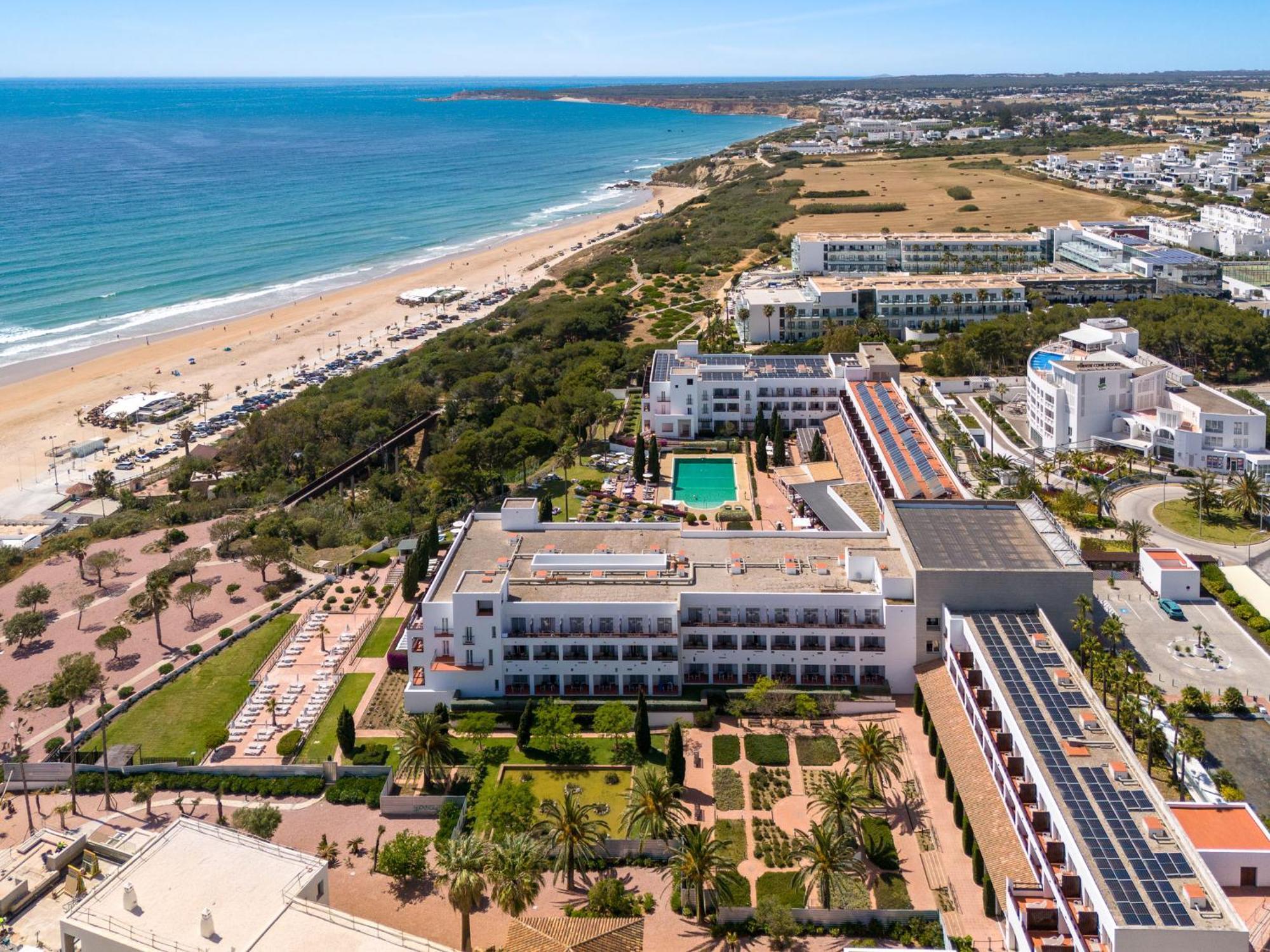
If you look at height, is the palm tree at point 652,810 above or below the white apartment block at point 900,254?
below

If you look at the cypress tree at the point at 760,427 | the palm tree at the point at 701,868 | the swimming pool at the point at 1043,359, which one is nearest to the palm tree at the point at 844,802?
the palm tree at the point at 701,868

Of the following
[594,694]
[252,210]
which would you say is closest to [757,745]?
[594,694]

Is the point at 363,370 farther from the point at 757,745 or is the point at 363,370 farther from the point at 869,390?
the point at 757,745

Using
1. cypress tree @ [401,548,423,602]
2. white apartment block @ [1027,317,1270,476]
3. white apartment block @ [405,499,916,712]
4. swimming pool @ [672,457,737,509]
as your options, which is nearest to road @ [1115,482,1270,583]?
white apartment block @ [1027,317,1270,476]

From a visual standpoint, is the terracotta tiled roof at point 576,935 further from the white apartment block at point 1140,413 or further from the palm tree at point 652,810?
the white apartment block at point 1140,413

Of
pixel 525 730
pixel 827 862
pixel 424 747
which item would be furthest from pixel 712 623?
pixel 827 862

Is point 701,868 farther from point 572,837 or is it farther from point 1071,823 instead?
point 1071,823
